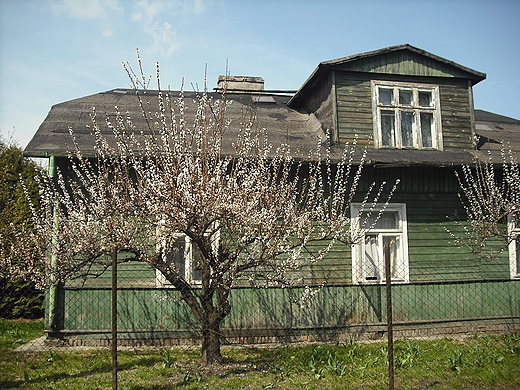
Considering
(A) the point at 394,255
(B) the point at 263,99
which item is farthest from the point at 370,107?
(B) the point at 263,99

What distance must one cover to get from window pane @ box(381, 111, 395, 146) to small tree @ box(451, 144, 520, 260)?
1617mm

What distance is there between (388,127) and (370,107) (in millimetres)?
631

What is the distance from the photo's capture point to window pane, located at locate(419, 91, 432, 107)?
33.8ft

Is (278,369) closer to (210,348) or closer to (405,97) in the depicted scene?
(210,348)

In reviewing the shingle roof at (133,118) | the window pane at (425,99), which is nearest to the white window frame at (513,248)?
the window pane at (425,99)

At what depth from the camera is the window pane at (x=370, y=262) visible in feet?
29.9

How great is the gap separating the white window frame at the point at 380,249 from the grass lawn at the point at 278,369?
1643 mm

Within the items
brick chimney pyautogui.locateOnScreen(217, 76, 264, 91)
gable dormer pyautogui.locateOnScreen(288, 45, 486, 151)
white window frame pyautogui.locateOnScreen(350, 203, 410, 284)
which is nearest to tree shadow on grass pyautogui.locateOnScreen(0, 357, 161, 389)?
white window frame pyautogui.locateOnScreen(350, 203, 410, 284)

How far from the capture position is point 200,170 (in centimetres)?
579

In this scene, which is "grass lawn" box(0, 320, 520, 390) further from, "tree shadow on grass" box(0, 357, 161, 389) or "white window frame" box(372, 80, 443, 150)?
"white window frame" box(372, 80, 443, 150)

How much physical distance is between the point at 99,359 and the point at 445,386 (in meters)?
4.99

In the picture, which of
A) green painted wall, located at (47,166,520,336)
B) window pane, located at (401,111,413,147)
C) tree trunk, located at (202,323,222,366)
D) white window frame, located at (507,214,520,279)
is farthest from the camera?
window pane, located at (401,111,413,147)

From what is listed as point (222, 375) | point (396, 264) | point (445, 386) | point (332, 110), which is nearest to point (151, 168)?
point (222, 375)

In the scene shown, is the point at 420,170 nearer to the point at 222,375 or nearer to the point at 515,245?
the point at 515,245
